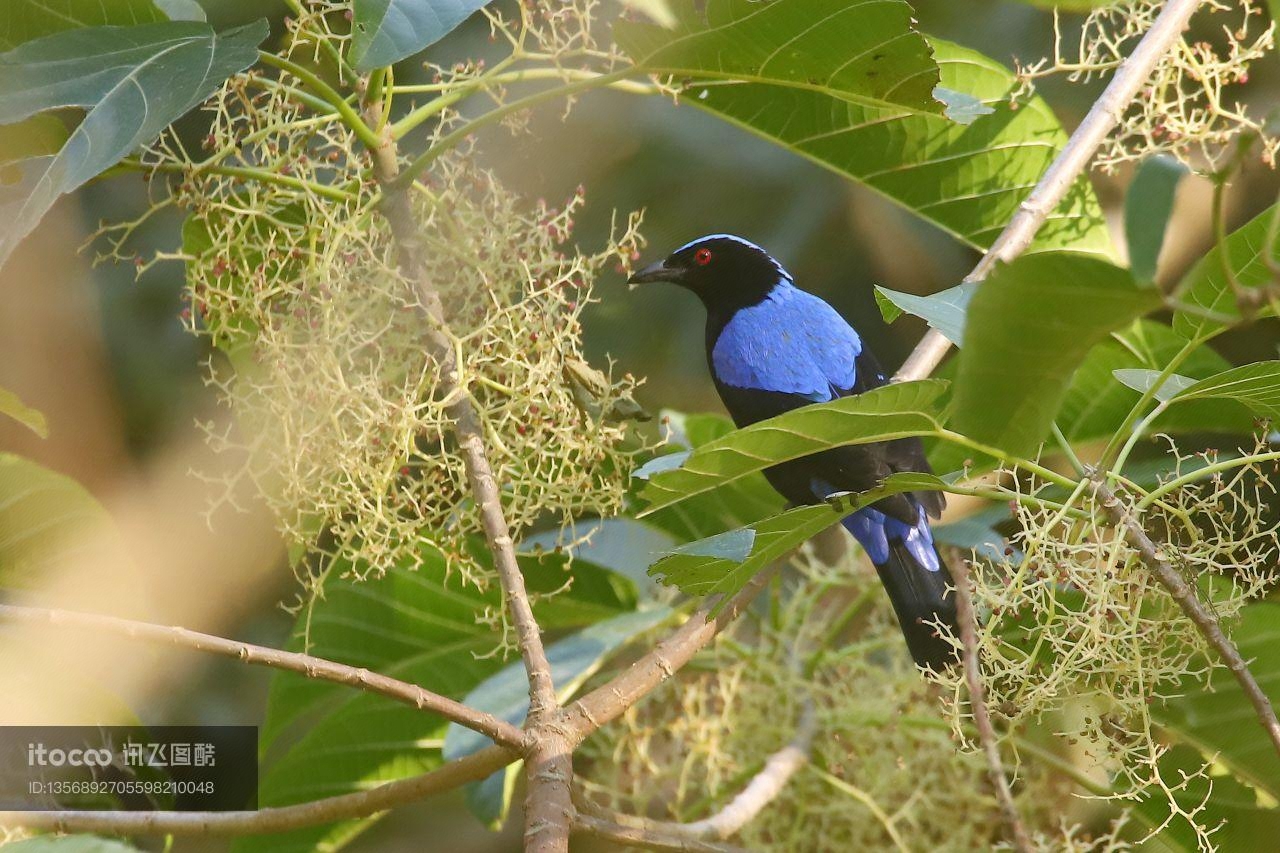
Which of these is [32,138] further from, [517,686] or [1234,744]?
[1234,744]

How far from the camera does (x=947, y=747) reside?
192 centimetres

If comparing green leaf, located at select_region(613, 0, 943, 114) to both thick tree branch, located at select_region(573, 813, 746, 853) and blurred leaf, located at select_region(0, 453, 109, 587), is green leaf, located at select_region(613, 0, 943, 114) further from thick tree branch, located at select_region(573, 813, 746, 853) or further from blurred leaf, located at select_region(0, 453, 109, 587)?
blurred leaf, located at select_region(0, 453, 109, 587)

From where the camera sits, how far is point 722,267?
90.8 inches

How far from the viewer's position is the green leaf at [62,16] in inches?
52.9

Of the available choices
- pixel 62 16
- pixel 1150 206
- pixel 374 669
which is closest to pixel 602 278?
pixel 374 669

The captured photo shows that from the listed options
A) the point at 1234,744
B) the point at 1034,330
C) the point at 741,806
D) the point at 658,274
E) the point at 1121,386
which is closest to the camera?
the point at 1034,330

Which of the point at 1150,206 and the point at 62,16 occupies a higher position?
the point at 62,16

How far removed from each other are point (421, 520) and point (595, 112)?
215 centimetres

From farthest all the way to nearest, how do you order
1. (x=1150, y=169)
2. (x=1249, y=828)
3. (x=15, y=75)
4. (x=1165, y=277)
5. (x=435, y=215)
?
(x=1165, y=277), (x=1249, y=828), (x=435, y=215), (x=15, y=75), (x=1150, y=169)

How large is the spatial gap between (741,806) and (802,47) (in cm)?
92

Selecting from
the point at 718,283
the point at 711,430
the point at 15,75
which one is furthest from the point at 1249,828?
the point at 15,75

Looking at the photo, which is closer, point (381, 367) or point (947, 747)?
point (381, 367)

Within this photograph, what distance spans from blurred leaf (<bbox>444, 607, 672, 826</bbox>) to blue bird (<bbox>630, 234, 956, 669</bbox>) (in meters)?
0.33

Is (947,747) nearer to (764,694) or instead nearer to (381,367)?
(764,694)
